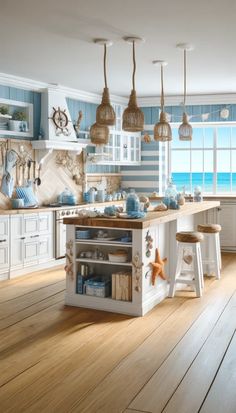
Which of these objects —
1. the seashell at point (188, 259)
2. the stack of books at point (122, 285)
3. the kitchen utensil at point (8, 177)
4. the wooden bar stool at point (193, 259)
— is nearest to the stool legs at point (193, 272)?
the wooden bar stool at point (193, 259)

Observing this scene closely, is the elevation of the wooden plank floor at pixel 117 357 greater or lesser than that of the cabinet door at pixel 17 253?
lesser

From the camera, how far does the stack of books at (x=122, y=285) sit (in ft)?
15.5

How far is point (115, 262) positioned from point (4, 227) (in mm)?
1934

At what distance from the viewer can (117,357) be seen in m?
A: 3.65

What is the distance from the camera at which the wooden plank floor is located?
2.95 m

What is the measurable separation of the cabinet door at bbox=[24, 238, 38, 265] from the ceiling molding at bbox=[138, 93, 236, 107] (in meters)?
3.72

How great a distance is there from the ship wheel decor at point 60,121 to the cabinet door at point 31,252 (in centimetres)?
174

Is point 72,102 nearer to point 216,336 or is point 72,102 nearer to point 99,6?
point 99,6

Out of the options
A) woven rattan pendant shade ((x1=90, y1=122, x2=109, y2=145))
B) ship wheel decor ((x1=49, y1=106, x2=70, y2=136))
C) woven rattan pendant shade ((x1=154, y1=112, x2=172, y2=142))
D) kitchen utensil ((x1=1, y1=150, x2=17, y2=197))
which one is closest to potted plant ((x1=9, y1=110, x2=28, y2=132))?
kitchen utensil ((x1=1, y1=150, x2=17, y2=197))

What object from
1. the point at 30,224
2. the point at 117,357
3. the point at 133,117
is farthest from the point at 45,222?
the point at 117,357

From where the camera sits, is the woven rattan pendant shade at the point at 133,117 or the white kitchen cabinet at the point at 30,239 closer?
the woven rattan pendant shade at the point at 133,117

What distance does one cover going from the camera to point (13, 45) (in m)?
5.02

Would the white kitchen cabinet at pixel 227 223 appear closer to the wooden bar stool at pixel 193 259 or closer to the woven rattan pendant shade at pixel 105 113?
the wooden bar stool at pixel 193 259

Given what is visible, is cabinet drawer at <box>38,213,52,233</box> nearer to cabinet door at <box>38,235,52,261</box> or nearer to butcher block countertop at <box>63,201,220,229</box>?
cabinet door at <box>38,235,52,261</box>
